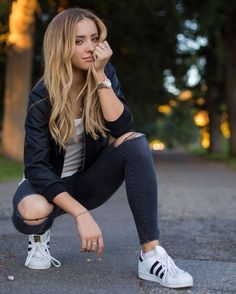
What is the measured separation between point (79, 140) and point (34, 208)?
525 mm

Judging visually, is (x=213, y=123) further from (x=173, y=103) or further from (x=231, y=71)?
(x=231, y=71)

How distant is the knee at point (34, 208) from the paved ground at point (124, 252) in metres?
0.35

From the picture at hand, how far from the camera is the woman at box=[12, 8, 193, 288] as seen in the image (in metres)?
3.11

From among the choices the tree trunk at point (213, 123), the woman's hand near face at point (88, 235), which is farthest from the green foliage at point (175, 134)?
the woman's hand near face at point (88, 235)

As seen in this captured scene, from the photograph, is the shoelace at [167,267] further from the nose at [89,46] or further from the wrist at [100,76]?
the nose at [89,46]

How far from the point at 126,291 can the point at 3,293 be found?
0.64 metres

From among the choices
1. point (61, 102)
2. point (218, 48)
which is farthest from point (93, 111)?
point (218, 48)

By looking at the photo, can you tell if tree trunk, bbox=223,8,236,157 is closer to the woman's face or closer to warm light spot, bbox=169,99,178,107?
warm light spot, bbox=169,99,178,107

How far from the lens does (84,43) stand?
126 inches

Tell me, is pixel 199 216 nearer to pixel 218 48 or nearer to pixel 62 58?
pixel 62 58

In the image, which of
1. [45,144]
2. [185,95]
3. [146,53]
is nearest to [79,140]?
[45,144]

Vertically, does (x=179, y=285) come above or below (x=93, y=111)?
below

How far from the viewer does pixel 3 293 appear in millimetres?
2877

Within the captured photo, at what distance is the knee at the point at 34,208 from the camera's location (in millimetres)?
3135
